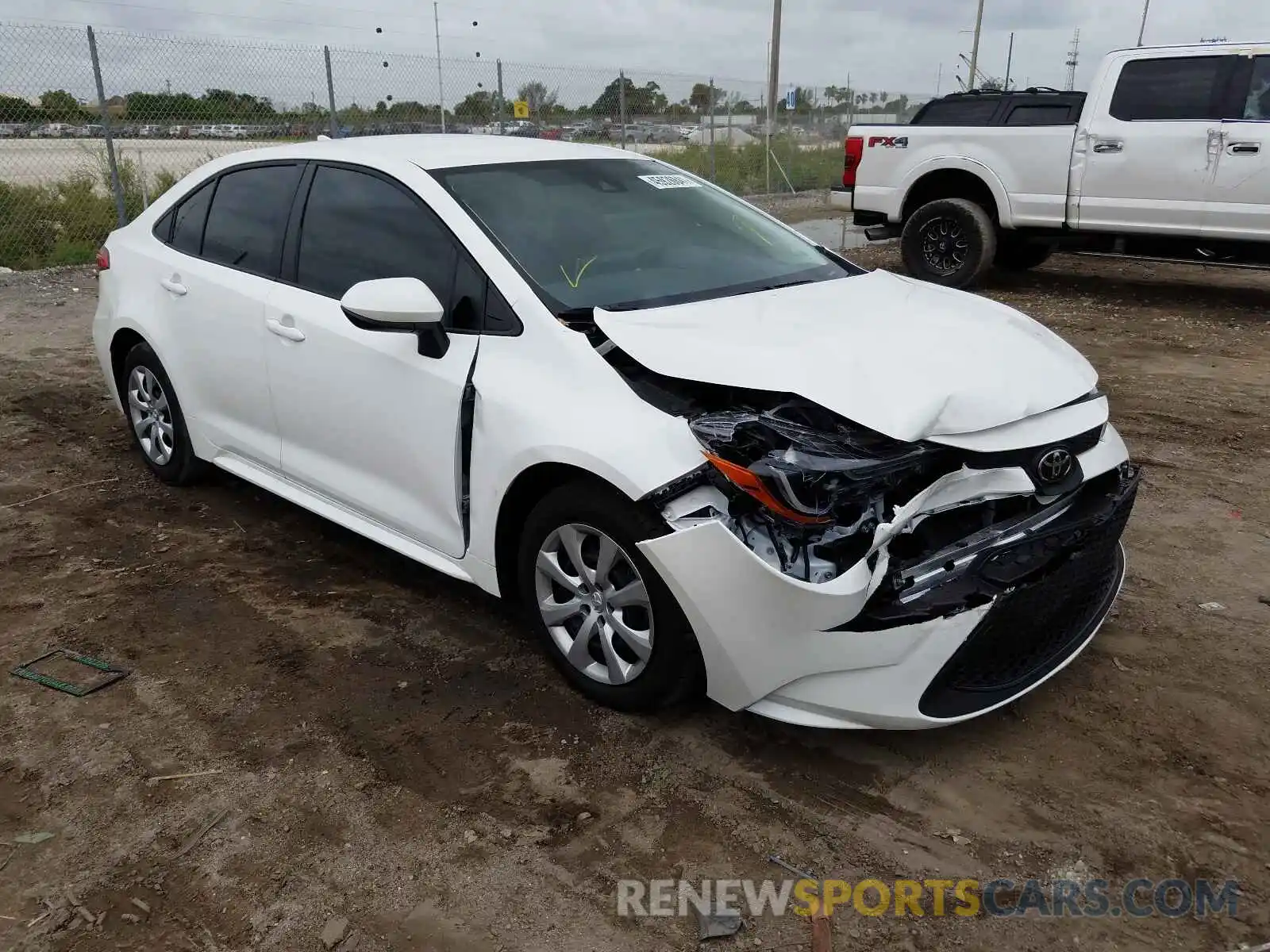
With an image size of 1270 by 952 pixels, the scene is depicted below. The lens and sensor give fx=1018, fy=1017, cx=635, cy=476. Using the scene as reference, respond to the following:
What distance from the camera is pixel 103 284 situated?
505cm

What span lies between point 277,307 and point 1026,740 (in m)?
3.01

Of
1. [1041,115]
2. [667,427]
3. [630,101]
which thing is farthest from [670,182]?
[630,101]

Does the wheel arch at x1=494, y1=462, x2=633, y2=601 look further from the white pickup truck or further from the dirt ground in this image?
the white pickup truck

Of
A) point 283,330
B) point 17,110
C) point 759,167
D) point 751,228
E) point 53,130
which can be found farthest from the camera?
point 759,167

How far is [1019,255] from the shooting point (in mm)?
10773

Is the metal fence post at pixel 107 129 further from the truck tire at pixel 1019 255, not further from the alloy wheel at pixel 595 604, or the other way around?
the alloy wheel at pixel 595 604

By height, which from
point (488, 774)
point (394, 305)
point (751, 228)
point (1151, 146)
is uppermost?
point (1151, 146)

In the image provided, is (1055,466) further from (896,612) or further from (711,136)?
(711,136)

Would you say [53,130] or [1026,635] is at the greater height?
[53,130]

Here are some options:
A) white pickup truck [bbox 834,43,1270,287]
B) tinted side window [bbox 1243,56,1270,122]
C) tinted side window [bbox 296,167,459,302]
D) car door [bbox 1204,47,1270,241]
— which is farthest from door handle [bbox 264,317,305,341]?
tinted side window [bbox 1243,56,1270,122]

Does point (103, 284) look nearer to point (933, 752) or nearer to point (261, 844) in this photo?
point (261, 844)

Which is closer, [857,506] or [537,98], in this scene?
[857,506]

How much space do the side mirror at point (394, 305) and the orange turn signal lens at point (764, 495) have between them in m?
1.14

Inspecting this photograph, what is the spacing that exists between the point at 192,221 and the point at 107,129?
313 inches
